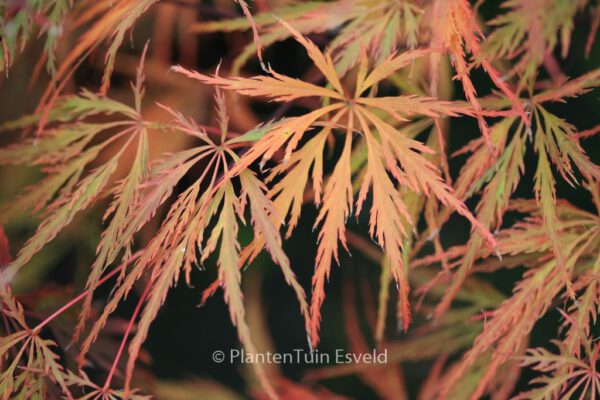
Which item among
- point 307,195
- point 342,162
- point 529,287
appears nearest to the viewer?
point 342,162

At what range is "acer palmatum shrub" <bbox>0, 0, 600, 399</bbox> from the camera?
1.63ft

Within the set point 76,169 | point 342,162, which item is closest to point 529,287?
point 342,162

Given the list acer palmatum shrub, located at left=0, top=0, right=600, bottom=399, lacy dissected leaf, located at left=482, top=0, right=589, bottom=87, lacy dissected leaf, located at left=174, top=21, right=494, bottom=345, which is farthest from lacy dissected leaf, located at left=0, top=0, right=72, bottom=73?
lacy dissected leaf, located at left=482, top=0, right=589, bottom=87

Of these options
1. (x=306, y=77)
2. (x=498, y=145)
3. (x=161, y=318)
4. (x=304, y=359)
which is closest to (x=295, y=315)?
(x=304, y=359)

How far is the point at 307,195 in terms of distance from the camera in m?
0.83

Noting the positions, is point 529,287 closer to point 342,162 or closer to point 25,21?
point 342,162

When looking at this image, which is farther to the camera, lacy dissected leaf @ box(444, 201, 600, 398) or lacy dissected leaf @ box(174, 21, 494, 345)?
lacy dissected leaf @ box(444, 201, 600, 398)

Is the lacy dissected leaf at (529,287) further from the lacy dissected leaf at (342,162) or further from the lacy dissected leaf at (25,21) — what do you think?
the lacy dissected leaf at (25,21)

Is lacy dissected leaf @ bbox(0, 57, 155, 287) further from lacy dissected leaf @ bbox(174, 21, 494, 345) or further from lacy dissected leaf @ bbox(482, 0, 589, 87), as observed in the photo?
lacy dissected leaf @ bbox(482, 0, 589, 87)

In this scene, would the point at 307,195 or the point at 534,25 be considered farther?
the point at 307,195

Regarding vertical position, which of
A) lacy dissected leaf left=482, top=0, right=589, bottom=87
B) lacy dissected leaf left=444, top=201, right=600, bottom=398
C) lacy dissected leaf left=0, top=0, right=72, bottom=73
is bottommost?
lacy dissected leaf left=444, top=201, right=600, bottom=398

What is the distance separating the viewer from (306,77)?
2.96ft

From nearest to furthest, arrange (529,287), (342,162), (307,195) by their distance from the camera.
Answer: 1. (342,162)
2. (529,287)
3. (307,195)

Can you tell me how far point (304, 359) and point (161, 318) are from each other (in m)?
0.24
